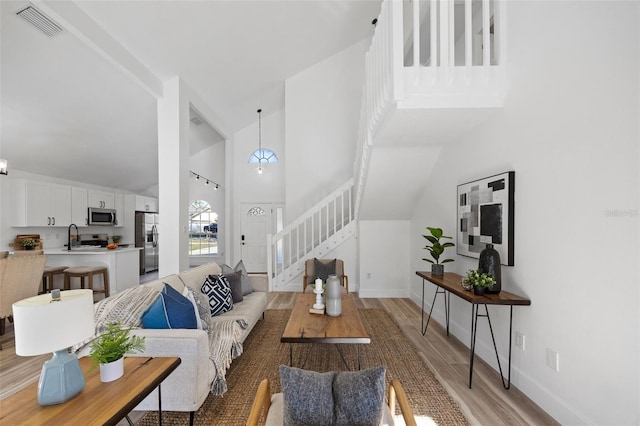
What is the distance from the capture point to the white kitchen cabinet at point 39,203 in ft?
15.5

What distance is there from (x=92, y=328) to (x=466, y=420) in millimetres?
2312

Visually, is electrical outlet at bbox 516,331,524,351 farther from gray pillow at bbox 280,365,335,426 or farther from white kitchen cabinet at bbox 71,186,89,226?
Result: white kitchen cabinet at bbox 71,186,89,226

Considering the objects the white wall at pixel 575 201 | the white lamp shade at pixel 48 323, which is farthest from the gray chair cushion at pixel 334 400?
the white wall at pixel 575 201

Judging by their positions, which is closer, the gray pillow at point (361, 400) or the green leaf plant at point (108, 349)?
the gray pillow at point (361, 400)

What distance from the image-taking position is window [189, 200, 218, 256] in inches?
326

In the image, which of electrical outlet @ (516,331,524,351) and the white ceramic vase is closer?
the white ceramic vase

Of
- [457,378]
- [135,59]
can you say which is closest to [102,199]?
[135,59]

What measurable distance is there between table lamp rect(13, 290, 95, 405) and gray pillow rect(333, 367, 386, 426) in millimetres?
1130

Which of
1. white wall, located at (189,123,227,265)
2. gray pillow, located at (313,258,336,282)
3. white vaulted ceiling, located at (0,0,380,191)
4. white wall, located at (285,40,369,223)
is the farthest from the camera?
white wall, located at (189,123,227,265)

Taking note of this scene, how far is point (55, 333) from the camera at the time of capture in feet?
3.71

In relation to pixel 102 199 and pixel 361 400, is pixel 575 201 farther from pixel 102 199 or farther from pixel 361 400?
pixel 102 199

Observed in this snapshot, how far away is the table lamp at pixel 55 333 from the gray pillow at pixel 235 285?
6.73 feet

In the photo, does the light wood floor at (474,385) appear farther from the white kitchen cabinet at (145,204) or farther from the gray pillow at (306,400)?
the white kitchen cabinet at (145,204)

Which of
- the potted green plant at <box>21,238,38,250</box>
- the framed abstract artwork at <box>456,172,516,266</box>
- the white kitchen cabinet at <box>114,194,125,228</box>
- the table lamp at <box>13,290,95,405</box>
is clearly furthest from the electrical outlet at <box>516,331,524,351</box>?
the white kitchen cabinet at <box>114,194,125,228</box>
